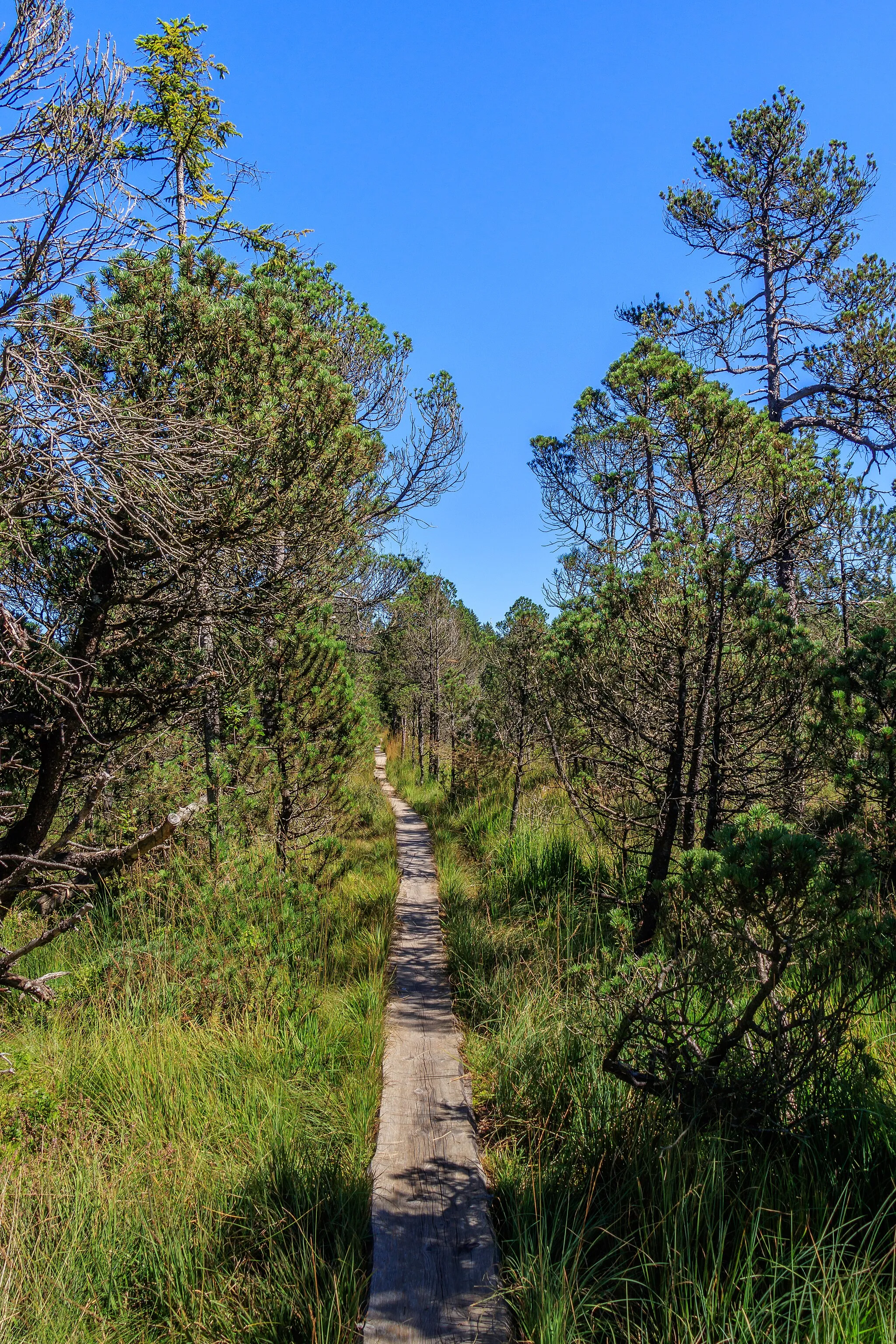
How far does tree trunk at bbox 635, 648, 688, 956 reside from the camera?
4410 millimetres

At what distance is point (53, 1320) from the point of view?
2.34m

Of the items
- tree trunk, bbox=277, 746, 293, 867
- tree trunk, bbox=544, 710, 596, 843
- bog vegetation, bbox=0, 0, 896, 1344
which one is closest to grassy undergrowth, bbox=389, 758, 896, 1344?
bog vegetation, bbox=0, 0, 896, 1344

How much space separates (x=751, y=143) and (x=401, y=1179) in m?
12.4

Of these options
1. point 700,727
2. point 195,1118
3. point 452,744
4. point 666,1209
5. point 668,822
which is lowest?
point 195,1118

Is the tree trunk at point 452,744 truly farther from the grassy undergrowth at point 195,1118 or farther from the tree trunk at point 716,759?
the tree trunk at point 716,759

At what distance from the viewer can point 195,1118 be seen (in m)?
3.36

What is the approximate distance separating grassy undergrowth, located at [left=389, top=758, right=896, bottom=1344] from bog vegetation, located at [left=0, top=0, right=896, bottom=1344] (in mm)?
20

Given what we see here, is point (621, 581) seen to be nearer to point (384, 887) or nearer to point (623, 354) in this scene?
point (623, 354)

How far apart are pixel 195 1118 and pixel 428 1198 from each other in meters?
1.20

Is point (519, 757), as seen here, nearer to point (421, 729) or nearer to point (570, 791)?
point (570, 791)

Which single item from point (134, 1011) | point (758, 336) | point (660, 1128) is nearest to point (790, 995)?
point (660, 1128)

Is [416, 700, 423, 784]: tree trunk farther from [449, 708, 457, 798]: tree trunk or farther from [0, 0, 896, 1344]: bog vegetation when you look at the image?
[0, 0, 896, 1344]: bog vegetation

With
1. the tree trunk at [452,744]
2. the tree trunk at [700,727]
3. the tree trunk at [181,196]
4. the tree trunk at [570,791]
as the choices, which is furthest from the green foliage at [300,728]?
the tree trunk at [452,744]

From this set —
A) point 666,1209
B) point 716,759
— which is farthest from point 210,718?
point 666,1209
